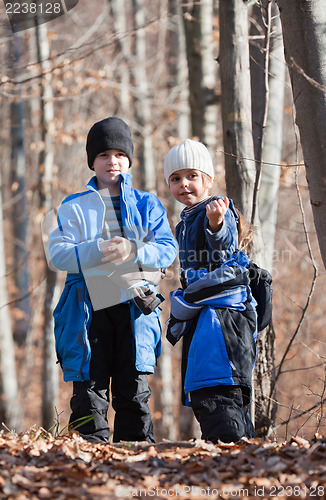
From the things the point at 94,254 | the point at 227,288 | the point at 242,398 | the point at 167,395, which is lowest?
the point at 167,395

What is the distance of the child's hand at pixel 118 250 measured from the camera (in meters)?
3.57

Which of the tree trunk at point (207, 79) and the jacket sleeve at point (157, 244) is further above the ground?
the tree trunk at point (207, 79)

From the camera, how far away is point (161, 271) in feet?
12.7

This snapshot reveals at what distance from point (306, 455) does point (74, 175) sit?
13.6 metres

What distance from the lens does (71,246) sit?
12.1 feet

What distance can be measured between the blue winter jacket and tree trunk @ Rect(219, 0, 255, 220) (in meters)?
0.88

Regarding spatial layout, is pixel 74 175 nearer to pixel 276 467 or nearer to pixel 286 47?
pixel 286 47

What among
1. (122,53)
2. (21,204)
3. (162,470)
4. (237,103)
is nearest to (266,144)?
Result: (237,103)

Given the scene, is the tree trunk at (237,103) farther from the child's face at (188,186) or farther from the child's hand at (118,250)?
the child's hand at (118,250)

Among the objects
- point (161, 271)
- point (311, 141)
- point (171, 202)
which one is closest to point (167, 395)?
point (171, 202)

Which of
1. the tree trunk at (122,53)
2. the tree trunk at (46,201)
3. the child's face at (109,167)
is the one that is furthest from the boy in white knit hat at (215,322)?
the tree trunk at (122,53)

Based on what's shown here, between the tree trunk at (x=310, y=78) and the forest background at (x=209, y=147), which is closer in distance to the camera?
the tree trunk at (x=310, y=78)

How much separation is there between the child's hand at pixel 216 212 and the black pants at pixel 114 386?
0.79 metres

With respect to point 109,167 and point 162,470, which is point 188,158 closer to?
point 109,167
